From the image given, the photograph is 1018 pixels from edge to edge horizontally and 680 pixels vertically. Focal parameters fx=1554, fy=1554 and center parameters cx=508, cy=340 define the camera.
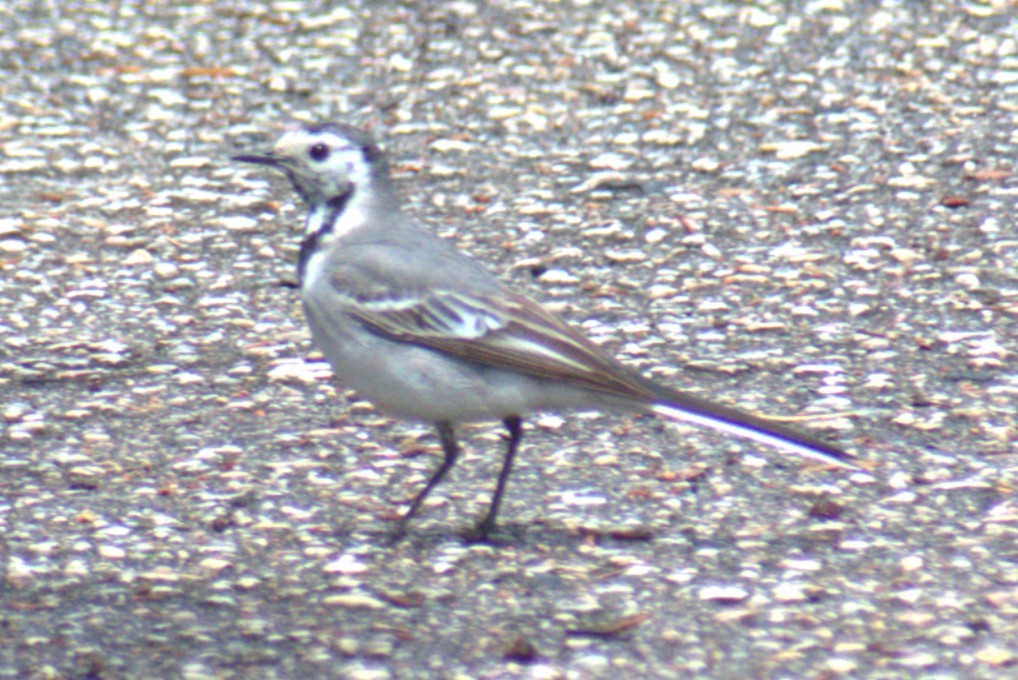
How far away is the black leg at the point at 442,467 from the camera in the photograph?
457cm

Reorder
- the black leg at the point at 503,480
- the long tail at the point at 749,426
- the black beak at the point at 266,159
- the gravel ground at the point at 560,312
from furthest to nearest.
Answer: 1. the black beak at the point at 266,159
2. the black leg at the point at 503,480
3. the long tail at the point at 749,426
4. the gravel ground at the point at 560,312

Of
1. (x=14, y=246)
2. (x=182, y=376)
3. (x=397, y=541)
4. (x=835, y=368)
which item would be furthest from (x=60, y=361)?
(x=835, y=368)

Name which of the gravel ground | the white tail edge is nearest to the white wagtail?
the white tail edge

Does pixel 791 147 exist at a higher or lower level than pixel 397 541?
higher

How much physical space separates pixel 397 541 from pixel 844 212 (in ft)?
10.0

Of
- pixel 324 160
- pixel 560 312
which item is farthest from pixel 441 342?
pixel 560 312

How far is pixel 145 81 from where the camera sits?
816cm

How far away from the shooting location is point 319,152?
4.71 meters

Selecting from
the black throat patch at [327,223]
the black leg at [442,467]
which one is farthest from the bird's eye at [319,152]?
the black leg at [442,467]

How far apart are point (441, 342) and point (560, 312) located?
174 centimetres

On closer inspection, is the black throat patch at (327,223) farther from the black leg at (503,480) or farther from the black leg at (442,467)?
the black leg at (503,480)

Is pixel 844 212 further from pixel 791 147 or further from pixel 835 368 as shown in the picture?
pixel 835 368

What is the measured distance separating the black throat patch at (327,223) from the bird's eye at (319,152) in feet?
0.41

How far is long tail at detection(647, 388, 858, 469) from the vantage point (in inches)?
166
